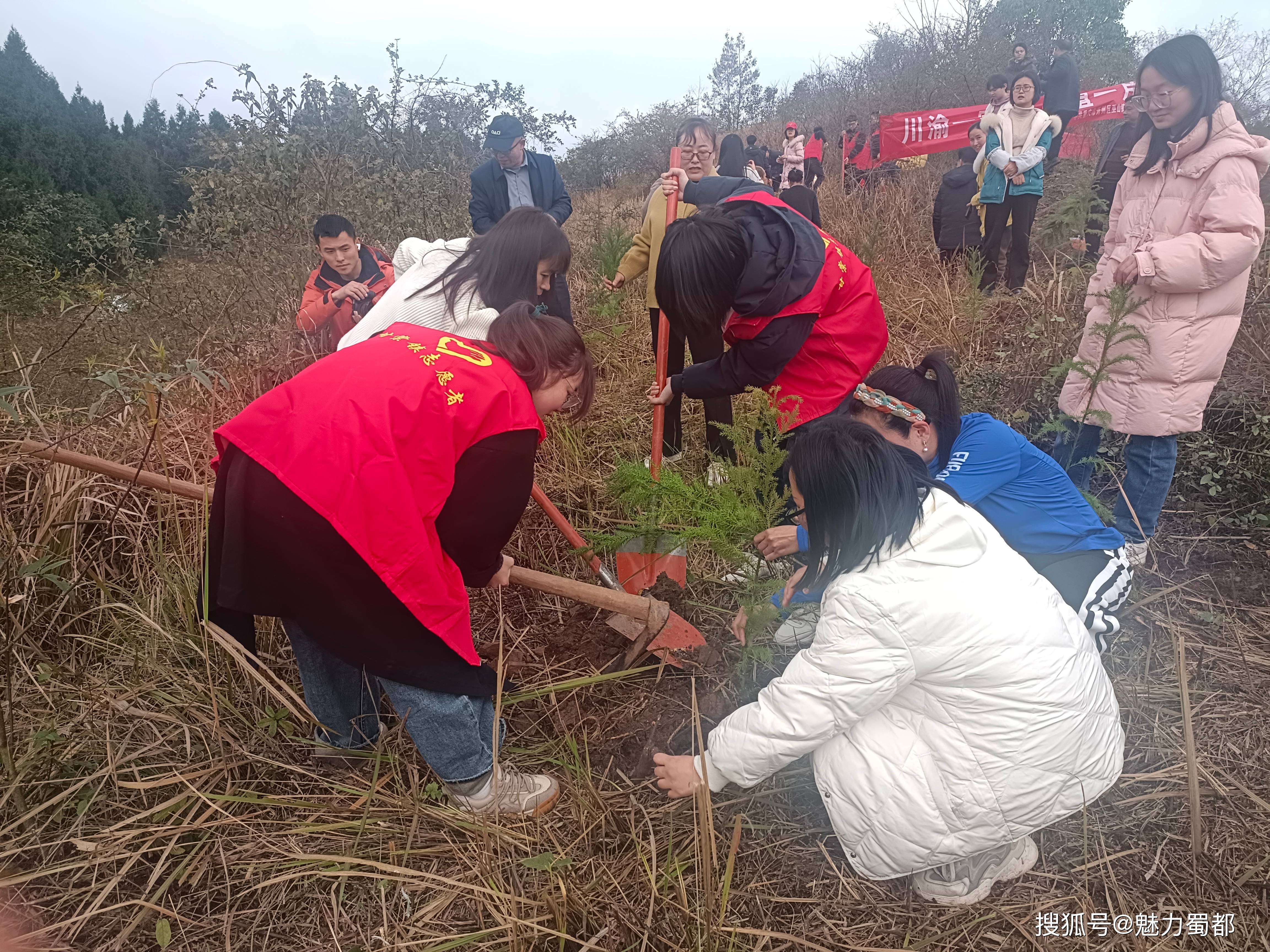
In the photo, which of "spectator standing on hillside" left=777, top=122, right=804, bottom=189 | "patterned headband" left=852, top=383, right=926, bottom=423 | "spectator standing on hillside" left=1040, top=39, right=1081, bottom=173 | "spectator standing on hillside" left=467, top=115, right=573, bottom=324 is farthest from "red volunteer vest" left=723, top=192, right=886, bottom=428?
"spectator standing on hillside" left=777, top=122, right=804, bottom=189

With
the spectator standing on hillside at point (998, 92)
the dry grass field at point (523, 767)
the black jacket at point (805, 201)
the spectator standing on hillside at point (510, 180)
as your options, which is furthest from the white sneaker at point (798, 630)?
the spectator standing on hillside at point (998, 92)

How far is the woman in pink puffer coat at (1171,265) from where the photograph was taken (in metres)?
2.50

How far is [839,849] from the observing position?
202 cm

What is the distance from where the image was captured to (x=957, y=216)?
6129 millimetres

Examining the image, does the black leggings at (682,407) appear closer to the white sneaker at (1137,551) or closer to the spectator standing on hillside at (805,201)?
the white sneaker at (1137,551)

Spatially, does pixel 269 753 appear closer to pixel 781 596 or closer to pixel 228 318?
pixel 781 596

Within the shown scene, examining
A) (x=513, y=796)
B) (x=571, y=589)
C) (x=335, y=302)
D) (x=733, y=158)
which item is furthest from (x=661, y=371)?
(x=733, y=158)

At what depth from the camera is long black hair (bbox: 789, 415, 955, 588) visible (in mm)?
1538

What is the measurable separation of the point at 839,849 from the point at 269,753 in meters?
1.80

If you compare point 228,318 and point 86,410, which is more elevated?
point 228,318

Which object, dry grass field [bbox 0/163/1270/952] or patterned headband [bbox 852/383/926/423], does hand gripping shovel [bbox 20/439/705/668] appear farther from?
patterned headband [bbox 852/383/926/423]

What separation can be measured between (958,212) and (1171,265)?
13.0 ft

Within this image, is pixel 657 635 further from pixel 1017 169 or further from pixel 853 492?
pixel 1017 169

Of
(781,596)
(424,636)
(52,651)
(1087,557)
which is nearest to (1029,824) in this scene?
(1087,557)
